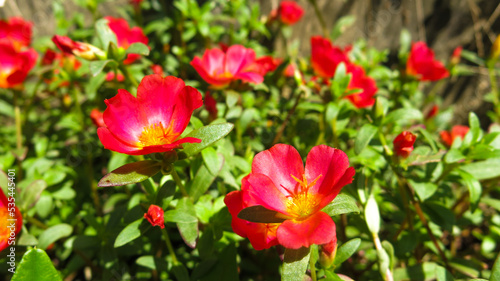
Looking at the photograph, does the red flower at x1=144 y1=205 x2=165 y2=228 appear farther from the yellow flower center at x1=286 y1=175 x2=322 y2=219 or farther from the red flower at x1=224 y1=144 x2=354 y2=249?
the yellow flower center at x1=286 y1=175 x2=322 y2=219

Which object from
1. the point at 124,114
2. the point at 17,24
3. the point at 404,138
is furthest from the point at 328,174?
the point at 17,24

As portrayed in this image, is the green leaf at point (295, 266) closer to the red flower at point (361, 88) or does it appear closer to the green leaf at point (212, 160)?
the green leaf at point (212, 160)

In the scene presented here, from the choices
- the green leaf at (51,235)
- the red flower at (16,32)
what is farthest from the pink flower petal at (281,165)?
the red flower at (16,32)

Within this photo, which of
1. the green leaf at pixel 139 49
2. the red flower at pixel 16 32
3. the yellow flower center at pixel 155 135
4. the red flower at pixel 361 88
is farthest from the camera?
the red flower at pixel 16 32

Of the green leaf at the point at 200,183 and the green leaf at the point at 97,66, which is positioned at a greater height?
the green leaf at the point at 97,66

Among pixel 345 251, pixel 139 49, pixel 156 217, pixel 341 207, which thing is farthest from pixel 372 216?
pixel 139 49

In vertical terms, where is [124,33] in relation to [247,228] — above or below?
above

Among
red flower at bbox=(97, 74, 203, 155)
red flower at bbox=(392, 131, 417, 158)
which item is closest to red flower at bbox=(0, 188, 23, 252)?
red flower at bbox=(97, 74, 203, 155)

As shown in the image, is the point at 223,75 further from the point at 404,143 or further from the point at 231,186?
the point at 404,143
